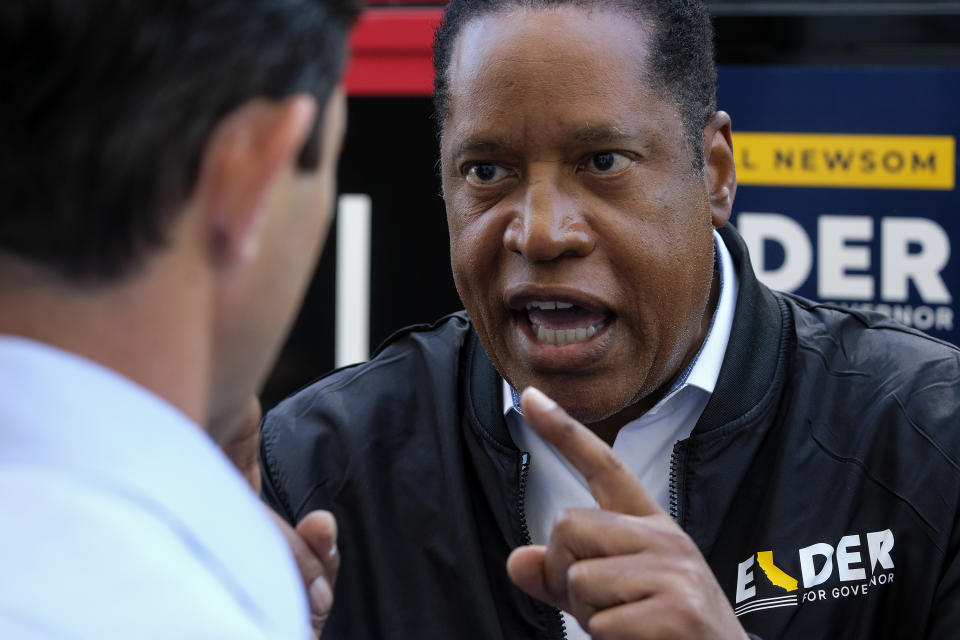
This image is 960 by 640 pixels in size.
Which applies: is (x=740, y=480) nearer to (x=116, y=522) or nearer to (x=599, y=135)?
(x=599, y=135)

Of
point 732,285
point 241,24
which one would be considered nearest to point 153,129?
point 241,24

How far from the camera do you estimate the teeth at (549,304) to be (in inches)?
74.7

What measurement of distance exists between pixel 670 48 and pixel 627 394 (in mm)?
566

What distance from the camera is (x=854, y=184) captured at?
3.69m

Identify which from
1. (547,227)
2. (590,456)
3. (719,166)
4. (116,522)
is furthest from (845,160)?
(116,522)

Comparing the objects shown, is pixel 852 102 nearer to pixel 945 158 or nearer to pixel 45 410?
pixel 945 158

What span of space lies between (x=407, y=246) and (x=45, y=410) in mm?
3171

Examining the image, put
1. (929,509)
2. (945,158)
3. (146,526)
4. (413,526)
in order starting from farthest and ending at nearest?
(945,158)
(413,526)
(929,509)
(146,526)

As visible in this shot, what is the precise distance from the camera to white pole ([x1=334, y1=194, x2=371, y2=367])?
13.3ft

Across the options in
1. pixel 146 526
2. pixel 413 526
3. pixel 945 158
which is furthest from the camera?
pixel 945 158

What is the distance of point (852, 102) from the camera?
12.1ft

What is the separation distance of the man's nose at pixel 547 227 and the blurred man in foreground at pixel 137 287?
0.86m

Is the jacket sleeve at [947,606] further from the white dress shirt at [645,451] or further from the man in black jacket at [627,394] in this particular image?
the white dress shirt at [645,451]

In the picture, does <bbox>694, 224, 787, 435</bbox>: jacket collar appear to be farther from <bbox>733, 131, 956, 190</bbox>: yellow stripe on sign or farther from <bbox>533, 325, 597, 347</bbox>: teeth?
<bbox>733, 131, 956, 190</bbox>: yellow stripe on sign
